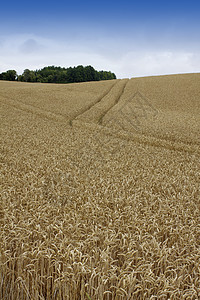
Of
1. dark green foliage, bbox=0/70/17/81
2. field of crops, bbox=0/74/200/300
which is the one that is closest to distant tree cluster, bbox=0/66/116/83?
dark green foliage, bbox=0/70/17/81

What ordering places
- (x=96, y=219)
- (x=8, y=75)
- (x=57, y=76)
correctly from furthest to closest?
(x=57, y=76), (x=8, y=75), (x=96, y=219)

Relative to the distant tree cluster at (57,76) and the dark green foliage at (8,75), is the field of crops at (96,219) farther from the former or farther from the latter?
the dark green foliage at (8,75)

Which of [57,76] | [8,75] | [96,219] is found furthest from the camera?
[57,76]

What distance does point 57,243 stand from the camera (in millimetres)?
3264

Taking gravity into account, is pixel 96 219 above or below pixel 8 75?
below

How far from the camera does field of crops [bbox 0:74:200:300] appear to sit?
9.05 ft

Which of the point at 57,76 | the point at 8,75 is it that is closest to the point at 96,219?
the point at 8,75

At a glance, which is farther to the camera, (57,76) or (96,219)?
(57,76)

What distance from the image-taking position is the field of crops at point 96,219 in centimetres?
276

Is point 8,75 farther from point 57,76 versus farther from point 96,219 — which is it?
point 96,219

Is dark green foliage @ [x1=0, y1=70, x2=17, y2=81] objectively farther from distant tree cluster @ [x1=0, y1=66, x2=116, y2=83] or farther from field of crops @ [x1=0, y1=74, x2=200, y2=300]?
field of crops @ [x1=0, y1=74, x2=200, y2=300]

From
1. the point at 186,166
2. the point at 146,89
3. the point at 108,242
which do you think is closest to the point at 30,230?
the point at 108,242

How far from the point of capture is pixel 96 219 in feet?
13.5

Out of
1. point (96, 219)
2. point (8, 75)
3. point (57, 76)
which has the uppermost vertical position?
point (57, 76)
